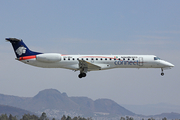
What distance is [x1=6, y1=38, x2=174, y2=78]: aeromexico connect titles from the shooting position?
42875mm

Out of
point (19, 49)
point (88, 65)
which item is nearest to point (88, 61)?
point (88, 65)

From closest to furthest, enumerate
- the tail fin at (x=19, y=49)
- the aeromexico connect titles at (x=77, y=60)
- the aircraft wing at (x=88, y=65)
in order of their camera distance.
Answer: the aircraft wing at (x=88, y=65), the aeromexico connect titles at (x=77, y=60), the tail fin at (x=19, y=49)

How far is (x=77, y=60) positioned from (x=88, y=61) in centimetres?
161

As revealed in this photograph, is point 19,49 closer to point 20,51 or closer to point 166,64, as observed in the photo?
point 20,51

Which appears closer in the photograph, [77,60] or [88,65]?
[88,65]

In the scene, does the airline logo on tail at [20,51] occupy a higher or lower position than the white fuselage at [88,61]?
higher

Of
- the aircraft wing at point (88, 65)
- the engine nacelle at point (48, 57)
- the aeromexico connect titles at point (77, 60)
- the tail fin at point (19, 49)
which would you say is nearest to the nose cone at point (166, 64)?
the aeromexico connect titles at point (77, 60)

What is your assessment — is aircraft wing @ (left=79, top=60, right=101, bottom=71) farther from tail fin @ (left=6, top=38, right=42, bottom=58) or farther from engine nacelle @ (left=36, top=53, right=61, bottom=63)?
tail fin @ (left=6, top=38, right=42, bottom=58)

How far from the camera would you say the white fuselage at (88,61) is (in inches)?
1690

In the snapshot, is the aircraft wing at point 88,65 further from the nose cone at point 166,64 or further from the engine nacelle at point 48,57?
the nose cone at point 166,64

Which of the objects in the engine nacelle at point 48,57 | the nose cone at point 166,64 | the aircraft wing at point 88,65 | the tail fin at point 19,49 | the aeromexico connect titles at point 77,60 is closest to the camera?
the aircraft wing at point 88,65

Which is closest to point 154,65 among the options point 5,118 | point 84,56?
point 84,56

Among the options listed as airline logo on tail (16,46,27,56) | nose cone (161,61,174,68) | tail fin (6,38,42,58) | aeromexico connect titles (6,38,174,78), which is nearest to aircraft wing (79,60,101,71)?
aeromexico connect titles (6,38,174,78)

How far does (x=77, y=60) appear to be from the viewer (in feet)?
142
